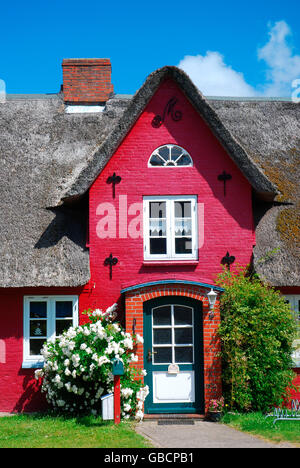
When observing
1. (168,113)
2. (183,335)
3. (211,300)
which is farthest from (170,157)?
(183,335)

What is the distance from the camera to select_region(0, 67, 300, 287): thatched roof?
446 inches

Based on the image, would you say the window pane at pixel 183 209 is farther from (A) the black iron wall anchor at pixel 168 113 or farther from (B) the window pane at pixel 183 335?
(B) the window pane at pixel 183 335

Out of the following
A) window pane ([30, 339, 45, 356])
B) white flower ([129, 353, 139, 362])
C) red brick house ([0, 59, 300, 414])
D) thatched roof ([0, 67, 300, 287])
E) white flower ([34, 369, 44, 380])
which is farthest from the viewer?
window pane ([30, 339, 45, 356])

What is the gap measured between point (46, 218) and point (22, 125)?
3.52 metres

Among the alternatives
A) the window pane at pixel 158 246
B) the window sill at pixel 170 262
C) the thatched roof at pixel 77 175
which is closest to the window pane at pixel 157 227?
the window pane at pixel 158 246

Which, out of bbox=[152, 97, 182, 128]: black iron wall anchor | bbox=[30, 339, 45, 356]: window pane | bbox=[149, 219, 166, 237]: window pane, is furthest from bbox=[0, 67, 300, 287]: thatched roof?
bbox=[149, 219, 166, 237]: window pane

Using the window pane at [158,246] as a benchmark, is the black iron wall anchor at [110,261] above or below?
below

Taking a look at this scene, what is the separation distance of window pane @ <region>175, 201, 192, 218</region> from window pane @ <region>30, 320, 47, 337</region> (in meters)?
3.80

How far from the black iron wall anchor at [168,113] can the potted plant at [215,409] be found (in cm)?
611

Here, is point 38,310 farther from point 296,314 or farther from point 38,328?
point 296,314

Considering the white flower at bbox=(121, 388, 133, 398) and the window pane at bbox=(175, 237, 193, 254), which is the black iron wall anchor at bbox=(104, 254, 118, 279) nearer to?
the window pane at bbox=(175, 237, 193, 254)

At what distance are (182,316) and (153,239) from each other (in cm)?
181

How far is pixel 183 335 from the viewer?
A: 11.3 meters

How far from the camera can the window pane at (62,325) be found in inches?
457
